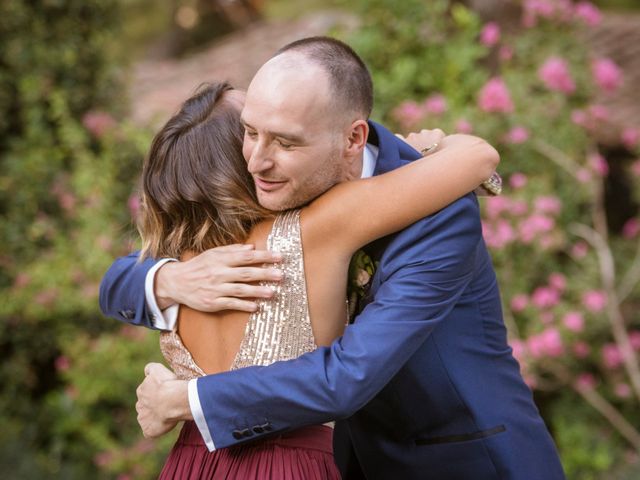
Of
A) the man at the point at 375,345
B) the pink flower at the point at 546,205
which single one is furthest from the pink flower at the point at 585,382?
the man at the point at 375,345

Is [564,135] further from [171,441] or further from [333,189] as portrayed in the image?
[333,189]

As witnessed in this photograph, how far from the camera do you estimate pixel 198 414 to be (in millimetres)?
2098

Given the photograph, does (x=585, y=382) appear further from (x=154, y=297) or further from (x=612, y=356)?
(x=154, y=297)

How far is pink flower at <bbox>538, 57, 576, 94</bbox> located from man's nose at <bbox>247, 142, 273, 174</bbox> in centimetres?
417

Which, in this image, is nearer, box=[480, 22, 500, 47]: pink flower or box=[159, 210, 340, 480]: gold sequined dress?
box=[159, 210, 340, 480]: gold sequined dress

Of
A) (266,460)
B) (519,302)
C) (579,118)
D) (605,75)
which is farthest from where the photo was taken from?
(605,75)

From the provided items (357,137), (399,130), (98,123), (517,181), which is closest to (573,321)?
(517,181)

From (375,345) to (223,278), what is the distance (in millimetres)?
436

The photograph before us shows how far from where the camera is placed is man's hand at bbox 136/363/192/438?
7.02 ft

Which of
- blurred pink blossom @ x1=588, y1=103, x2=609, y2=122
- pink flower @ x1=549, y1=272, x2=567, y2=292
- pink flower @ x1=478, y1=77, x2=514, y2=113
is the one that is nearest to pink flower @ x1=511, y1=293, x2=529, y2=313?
pink flower @ x1=549, y1=272, x2=567, y2=292

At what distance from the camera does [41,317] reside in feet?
19.1

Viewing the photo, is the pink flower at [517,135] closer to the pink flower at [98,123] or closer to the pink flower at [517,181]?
the pink flower at [517,181]

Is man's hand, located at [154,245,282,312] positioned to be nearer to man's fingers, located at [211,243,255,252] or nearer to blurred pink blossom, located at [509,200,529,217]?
man's fingers, located at [211,243,255,252]

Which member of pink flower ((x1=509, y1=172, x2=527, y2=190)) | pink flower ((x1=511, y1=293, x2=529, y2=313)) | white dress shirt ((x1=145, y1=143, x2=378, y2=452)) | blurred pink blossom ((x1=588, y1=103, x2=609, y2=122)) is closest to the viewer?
white dress shirt ((x1=145, y1=143, x2=378, y2=452))
